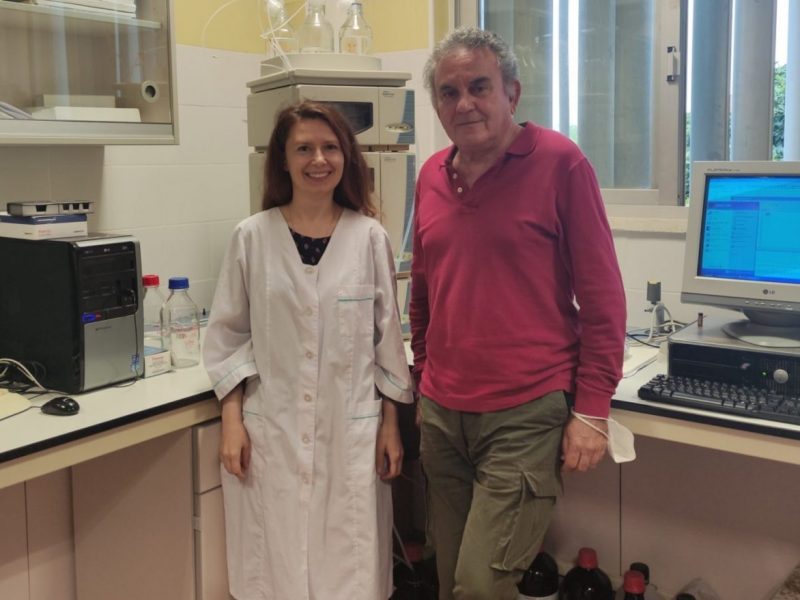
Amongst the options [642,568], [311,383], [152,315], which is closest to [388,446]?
[311,383]

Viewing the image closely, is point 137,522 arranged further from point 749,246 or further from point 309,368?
point 749,246

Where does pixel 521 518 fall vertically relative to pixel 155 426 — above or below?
below

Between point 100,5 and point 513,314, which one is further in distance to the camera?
point 100,5

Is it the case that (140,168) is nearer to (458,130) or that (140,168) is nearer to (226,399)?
(226,399)

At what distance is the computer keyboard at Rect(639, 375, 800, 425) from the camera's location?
1487mm

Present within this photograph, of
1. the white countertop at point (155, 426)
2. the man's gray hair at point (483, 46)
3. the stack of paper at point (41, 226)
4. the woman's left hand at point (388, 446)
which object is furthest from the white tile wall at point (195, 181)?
the woman's left hand at point (388, 446)

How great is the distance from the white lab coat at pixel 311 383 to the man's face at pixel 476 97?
0.34 m

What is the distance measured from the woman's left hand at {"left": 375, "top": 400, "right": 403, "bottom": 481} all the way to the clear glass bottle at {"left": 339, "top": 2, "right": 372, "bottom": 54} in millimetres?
1037

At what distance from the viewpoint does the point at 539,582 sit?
2.20m

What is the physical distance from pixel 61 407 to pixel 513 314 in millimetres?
888

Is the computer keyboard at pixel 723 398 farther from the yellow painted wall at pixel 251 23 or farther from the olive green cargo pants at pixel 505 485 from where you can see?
the yellow painted wall at pixel 251 23

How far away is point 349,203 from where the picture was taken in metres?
1.76

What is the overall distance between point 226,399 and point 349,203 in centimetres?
50

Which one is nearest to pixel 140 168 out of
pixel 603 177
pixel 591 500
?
pixel 603 177
